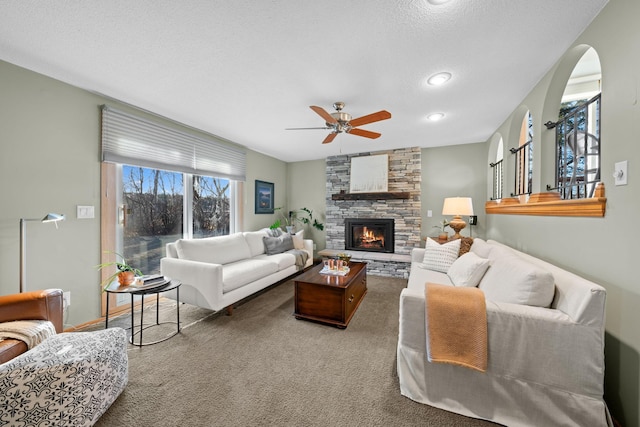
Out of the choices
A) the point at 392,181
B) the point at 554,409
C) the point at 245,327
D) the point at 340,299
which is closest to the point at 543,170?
the point at 554,409

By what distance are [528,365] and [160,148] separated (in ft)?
13.3

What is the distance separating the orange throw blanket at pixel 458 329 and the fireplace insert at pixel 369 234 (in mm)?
3402

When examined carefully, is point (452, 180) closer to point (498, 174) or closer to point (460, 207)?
point (498, 174)

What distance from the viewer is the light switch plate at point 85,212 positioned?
2.38 meters

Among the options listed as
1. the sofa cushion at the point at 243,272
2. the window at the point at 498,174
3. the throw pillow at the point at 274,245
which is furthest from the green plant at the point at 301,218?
the window at the point at 498,174

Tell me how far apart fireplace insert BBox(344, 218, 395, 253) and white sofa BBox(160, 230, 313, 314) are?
1.66m

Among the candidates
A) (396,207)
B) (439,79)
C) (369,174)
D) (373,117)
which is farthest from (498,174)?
(373,117)

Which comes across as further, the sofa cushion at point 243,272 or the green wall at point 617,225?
the sofa cushion at point 243,272

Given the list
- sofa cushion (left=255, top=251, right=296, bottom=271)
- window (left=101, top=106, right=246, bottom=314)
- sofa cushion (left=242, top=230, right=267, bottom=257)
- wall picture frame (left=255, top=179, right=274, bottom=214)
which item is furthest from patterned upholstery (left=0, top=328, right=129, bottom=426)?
wall picture frame (left=255, top=179, right=274, bottom=214)

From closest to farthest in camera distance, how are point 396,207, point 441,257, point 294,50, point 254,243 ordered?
Answer: 1. point 294,50
2. point 441,257
3. point 254,243
4. point 396,207

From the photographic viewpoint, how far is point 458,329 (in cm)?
139

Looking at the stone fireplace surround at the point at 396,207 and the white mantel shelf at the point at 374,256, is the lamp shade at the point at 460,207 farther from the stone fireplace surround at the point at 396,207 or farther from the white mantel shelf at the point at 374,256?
the white mantel shelf at the point at 374,256

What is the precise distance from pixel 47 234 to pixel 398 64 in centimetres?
352

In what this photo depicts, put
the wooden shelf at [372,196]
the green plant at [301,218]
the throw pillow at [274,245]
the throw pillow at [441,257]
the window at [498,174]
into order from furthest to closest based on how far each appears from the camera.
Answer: the green plant at [301,218], the wooden shelf at [372,196], the throw pillow at [274,245], the window at [498,174], the throw pillow at [441,257]
